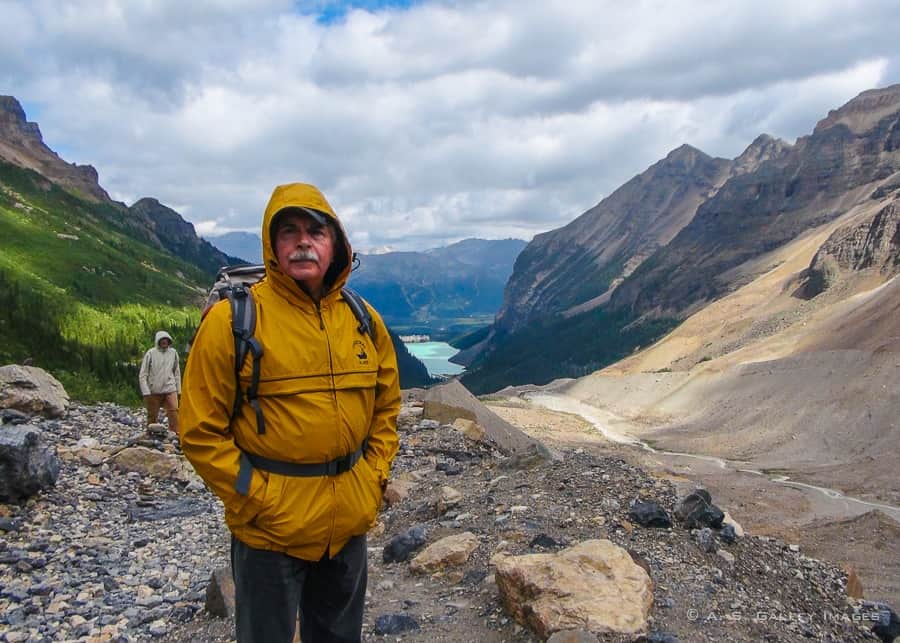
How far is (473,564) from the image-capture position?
729 cm

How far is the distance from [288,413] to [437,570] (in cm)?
437

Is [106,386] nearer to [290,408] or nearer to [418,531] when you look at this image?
[418,531]

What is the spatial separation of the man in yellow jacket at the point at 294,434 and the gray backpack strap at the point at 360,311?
0.14 ft

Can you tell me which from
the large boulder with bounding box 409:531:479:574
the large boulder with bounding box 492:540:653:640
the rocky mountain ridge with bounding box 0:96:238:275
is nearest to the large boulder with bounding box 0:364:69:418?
the large boulder with bounding box 409:531:479:574

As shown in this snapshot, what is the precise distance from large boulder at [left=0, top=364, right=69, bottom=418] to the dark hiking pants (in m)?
14.2

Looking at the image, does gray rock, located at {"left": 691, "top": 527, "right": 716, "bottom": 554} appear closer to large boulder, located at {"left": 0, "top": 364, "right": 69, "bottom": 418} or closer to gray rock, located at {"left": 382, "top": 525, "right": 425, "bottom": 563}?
gray rock, located at {"left": 382, "top": 525, "right": 425, "bottom": 563}

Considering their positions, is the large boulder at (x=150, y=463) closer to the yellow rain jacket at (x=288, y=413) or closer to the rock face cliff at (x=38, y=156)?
the yellow rain jacket at (x=288, y=413)

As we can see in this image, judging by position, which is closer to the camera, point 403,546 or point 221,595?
point 221,595

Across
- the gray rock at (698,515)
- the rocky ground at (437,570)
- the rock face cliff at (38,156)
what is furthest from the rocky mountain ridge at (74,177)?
the gray rock at (698,515)

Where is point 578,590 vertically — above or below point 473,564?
above

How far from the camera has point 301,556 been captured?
381 centimetres

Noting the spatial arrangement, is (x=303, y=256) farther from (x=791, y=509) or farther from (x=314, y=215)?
(x=791, y=509)

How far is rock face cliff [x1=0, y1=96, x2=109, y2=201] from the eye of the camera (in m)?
139

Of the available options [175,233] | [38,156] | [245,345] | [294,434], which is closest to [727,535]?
[294,434]
